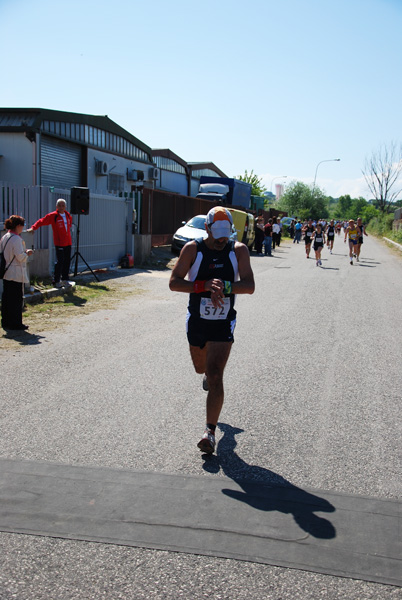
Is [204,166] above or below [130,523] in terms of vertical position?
above

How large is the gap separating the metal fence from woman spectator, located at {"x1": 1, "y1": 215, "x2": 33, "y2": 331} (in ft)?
11.6

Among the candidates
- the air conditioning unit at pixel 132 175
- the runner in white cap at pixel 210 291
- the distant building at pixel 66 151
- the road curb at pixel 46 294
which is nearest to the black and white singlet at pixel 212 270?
the runner in white cap at pixel 210 291

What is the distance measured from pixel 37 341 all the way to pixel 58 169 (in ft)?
57.7

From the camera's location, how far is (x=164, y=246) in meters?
26.4

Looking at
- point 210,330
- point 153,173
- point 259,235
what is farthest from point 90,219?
point 153,173

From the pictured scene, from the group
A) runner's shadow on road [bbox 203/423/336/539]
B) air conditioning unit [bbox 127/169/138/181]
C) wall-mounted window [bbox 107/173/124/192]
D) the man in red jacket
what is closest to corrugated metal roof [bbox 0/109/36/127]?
wall-mounted window [bbox 107/173/124/192]

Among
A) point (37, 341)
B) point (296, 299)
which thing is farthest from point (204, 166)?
point (37, 341)

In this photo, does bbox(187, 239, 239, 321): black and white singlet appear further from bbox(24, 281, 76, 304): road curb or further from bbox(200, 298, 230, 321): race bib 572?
bbox(24, 281, 76, 304): road curb

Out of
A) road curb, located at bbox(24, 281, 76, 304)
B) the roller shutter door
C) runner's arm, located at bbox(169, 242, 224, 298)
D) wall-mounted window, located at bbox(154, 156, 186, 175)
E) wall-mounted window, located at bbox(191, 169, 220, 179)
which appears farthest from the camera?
wall-mounted window, located at bbox(191, 169, 220, 179)

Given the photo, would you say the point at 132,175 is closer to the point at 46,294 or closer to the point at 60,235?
the point at 60,235

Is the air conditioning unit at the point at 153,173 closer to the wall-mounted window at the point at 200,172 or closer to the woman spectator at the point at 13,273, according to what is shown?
the wall-mounted window at the point at 200,172

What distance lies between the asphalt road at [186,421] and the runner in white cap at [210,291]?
21.7 inches

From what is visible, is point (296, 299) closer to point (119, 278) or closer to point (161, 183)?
point (119, 278)

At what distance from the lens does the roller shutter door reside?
23500 mm
